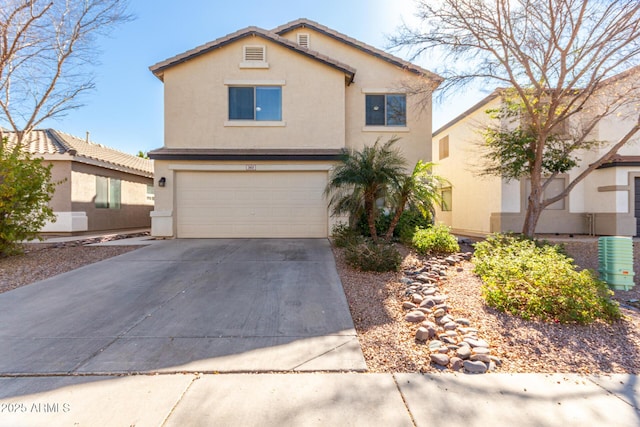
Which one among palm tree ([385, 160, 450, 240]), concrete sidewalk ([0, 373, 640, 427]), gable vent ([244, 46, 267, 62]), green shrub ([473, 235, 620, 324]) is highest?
gable vent ([244, 46, 267, 62])

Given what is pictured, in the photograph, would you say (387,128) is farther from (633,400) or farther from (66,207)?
(66,207)

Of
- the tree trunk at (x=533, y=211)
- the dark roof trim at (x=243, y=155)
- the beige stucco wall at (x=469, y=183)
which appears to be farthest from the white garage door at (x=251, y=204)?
the beige stucco wall at (x=469, y=183)

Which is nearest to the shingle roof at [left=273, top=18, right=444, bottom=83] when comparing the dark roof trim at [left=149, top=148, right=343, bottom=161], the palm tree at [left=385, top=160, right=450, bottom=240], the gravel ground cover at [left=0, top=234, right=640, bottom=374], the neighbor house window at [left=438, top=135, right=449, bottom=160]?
the dark roof trim at [left=149, top=148, right=343, bottom=161]

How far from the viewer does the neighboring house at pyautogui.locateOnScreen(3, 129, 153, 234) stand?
1268cm

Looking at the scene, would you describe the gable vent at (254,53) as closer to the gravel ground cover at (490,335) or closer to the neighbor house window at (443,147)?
the gravel ground cover at (490,335)

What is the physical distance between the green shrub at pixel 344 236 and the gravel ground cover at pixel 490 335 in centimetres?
217

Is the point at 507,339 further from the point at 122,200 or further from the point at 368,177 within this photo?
the point at 122,200

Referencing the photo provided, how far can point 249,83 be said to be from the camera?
11.6 meters

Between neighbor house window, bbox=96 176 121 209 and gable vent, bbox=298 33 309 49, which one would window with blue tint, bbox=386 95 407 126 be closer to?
gable vent, bbox=298 33 309 49

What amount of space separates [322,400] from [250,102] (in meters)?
A: 10.8

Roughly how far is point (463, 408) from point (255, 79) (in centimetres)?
1158

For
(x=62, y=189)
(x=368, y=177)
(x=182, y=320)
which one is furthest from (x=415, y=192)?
(x=62, y=189)

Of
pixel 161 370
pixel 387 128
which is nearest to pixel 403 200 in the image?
pixel 387 128

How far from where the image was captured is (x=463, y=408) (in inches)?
115
